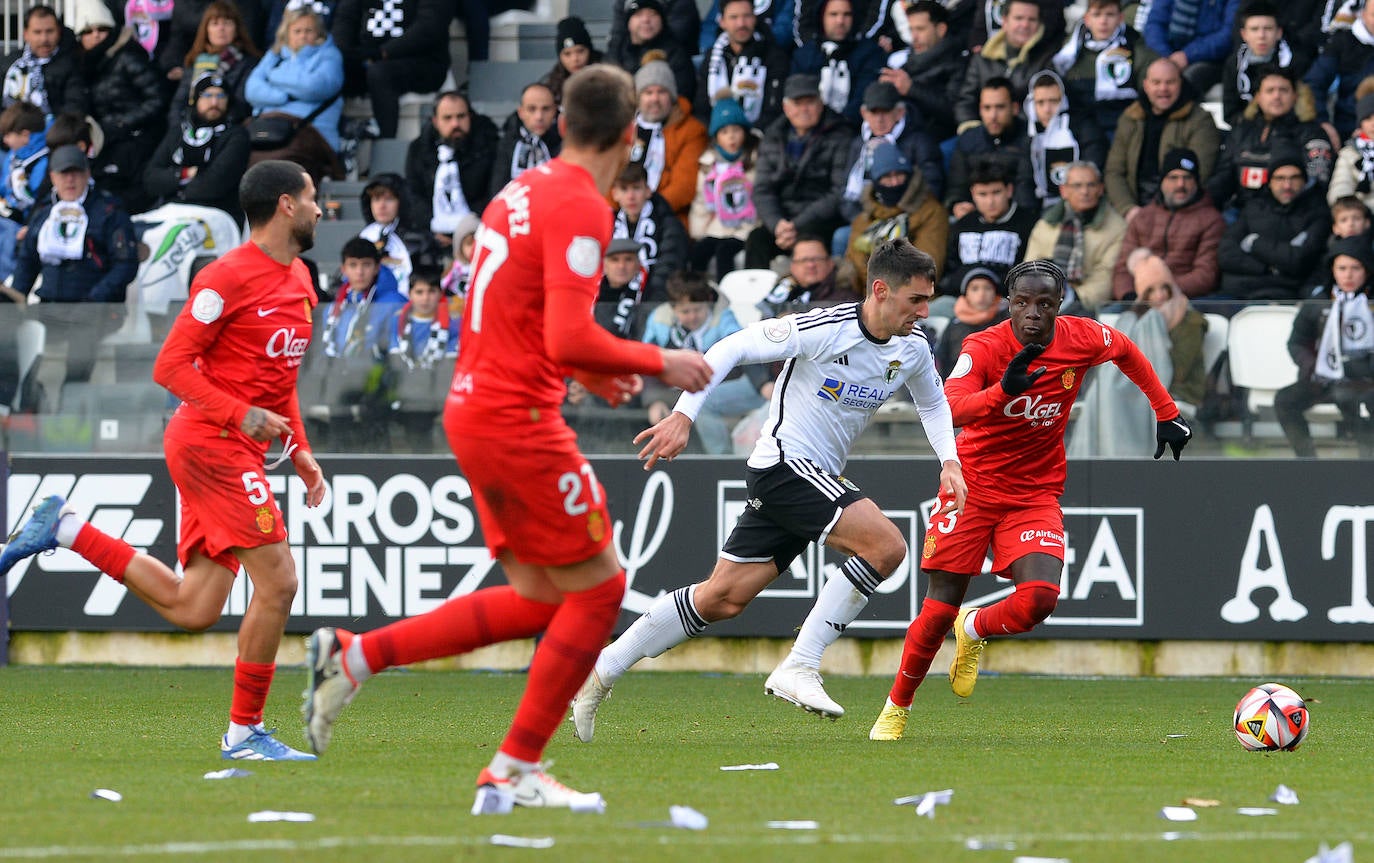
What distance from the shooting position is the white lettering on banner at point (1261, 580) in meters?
11.7

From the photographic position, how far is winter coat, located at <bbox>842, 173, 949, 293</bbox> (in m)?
13.7

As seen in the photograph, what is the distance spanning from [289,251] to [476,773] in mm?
2183

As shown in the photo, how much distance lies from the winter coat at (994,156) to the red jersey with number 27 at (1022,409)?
5.39 metres

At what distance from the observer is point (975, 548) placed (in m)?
8.70

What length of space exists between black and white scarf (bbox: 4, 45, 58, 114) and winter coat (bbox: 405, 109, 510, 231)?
3899 mm

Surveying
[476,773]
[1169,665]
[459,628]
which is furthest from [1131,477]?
[459,628]

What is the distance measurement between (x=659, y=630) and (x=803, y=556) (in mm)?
3757

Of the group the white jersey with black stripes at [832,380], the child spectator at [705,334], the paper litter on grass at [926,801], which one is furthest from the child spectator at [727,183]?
the paper litter on grass at [926,801]

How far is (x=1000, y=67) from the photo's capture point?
14898 mm

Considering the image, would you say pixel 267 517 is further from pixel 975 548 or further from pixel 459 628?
pixel 975 548

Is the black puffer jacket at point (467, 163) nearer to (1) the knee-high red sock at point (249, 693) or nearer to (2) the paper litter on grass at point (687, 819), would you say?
(1) the knee-high red sock at point (249, 693)

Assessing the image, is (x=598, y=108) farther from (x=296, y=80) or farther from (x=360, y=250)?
(x=296, y=80)

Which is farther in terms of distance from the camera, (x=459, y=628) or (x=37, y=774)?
(x=37, y=774)

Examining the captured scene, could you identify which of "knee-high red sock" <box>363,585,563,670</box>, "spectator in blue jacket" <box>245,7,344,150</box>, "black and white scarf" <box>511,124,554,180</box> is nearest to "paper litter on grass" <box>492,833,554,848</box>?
"knee-high red sock" <box>363,585,563,670</box>
